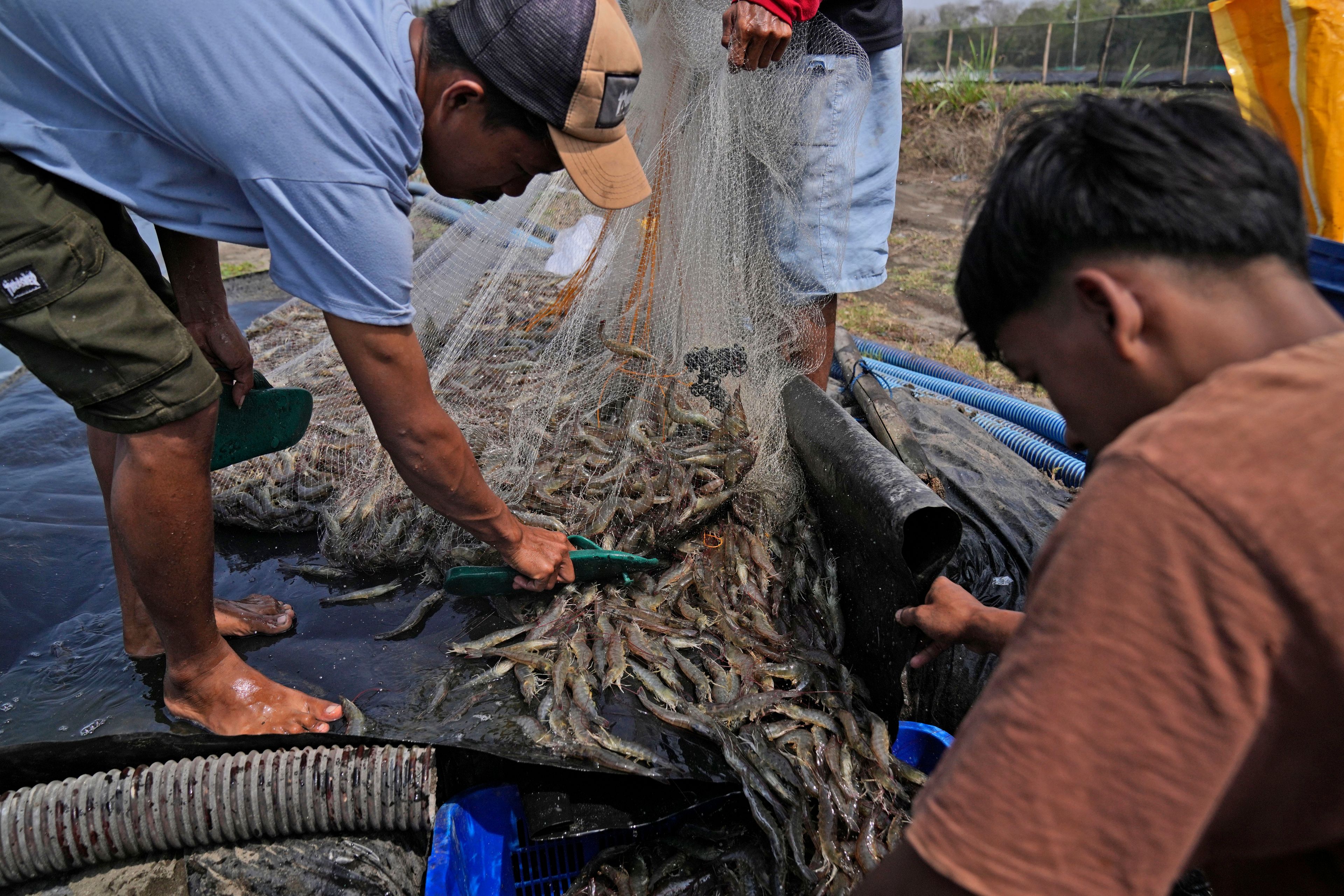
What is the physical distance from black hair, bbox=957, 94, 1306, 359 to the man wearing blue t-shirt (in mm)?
1318

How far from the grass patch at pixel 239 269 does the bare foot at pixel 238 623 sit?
649 cm

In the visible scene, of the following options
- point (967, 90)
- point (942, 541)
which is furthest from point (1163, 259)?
point (967, 90)

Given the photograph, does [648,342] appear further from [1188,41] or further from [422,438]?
[1188,41]

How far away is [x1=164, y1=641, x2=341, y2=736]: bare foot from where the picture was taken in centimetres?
244

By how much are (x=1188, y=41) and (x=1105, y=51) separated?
1.79 m

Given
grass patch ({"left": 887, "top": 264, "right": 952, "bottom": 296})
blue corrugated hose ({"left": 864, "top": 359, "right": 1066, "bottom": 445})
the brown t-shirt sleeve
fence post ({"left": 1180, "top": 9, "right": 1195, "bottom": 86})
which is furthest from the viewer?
fence post ({"left": 1180, "top": 9, "right": 1195, "bottom": 86})

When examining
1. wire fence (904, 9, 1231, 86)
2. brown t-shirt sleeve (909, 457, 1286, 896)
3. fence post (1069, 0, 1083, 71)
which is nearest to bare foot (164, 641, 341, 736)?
brown t-shirt sleeve (909, 457, 1286, 896)

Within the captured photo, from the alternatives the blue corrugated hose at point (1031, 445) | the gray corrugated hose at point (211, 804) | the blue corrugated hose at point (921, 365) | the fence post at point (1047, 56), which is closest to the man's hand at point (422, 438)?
the gray corrugated hose at point (211, 804)

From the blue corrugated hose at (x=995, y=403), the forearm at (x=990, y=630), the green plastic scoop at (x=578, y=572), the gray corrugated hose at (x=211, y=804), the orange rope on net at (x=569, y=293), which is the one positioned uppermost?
the orange rope on net at (x=569, y=293)

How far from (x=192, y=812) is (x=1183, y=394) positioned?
250 centimetres

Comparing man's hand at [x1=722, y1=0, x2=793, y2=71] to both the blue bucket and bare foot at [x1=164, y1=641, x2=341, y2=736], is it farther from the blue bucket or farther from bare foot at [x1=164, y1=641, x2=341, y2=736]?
bare foot at [x1=164, y1=641, x2=341, y2=736]

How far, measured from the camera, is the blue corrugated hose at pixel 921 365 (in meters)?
5.42

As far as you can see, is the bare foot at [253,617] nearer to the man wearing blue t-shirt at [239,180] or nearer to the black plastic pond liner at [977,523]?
the man wearing blue t-shirt at [239,180]

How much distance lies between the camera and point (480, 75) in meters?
2.10
